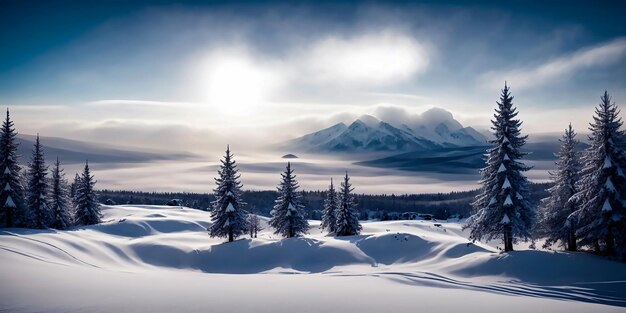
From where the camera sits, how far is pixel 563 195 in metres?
31.4

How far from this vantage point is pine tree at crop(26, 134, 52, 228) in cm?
4359

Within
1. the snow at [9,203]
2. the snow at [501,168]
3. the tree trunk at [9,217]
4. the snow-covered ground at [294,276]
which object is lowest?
the snow-covered ground at [294,276]

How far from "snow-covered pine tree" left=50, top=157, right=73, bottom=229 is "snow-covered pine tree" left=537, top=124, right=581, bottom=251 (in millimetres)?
56680

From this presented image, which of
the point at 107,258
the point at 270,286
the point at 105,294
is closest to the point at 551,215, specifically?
the point at 270,286

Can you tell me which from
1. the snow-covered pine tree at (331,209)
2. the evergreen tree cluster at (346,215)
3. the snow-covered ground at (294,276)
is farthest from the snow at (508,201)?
the snow-covered pine tree at (331,209)

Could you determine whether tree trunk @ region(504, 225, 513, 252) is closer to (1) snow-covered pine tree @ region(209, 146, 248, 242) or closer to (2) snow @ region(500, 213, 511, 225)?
(2) snow @ region(500, 213, 511, 225)

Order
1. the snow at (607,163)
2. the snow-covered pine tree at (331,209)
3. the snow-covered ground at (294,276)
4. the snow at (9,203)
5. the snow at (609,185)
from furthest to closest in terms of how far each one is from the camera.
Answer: the snow-covered pine tree at (331,209) < the snow at (9,203) < the snow at (607,163) < the snow at (609,185) < the snow-covered ground at (294,276)

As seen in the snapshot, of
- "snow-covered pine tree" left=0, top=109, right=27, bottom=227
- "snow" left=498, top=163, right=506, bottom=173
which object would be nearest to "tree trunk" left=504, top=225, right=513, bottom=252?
"snow" left=498, top=163, right=506, bottom=173

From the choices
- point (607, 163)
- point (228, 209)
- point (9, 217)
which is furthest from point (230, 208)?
point (607, 163)

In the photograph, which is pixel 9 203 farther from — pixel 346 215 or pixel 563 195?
pixel 563 195

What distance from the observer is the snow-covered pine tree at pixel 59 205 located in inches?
1847

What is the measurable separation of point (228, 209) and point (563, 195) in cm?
3405

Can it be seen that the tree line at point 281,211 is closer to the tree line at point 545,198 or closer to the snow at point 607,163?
the tree line at point 545,198

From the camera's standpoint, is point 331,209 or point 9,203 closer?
point 9,203
